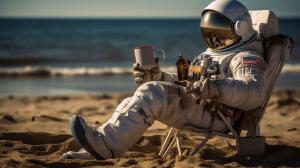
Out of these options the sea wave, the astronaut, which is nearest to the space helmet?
the astronaut

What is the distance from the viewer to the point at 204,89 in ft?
14.7

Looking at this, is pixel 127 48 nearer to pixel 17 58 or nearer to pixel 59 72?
pixel 17 58

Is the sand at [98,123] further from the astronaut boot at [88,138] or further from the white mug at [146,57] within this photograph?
the white mug at [146,57]

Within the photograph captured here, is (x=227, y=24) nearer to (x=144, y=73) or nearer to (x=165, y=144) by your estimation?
(x=144, y=73)

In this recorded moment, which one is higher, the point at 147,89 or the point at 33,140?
the point at 147,89

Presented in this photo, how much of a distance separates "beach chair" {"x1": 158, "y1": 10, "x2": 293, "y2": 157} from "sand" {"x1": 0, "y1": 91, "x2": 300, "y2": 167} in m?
0.11

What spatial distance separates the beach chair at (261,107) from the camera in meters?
4.95

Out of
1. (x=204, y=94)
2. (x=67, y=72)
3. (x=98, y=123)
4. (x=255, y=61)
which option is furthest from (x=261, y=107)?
(x=67, y=72)

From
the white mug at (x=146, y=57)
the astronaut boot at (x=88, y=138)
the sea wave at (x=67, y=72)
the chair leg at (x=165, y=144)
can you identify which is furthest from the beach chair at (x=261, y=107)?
the sea wave at (x=67, y=72)

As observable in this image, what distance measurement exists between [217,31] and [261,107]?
0.75 m

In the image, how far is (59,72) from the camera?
16188 mm

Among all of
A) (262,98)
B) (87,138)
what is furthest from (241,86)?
(87,138)

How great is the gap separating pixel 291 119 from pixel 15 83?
24.5 ft

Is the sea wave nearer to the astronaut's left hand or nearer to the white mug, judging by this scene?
the white mug
